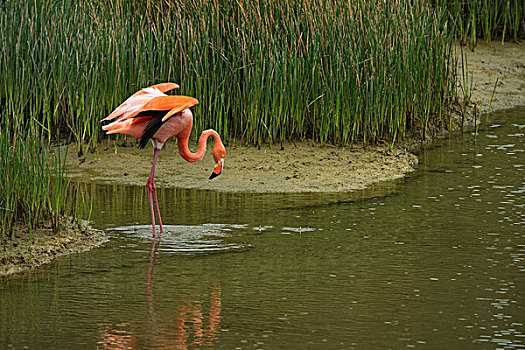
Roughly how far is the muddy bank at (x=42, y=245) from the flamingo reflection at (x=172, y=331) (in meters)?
1.10

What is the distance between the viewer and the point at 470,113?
11797 mm

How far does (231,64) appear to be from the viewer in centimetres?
964

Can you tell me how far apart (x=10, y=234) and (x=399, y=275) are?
2.41m

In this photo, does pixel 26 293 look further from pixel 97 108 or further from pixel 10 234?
pixel 97 108

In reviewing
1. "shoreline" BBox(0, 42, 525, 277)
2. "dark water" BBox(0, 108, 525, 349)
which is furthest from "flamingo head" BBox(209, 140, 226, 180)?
"shoreline" BBox(0, 42, 525, 277)

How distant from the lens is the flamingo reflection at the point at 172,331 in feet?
14.9

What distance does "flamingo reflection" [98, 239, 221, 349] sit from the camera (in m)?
4.54

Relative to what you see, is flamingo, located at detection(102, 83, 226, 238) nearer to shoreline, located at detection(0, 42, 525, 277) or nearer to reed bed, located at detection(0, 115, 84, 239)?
reed bed, located at detection(0, 115, 84, 239)

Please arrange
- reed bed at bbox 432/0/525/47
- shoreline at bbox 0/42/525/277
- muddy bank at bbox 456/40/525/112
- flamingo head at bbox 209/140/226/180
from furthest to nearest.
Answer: reed bed at bbox 432/0/525/47 → muddy bank at bbox 456/40/525/112 → shoreline at bbox 0/42/525/277 → flamingo head at bbox 209/140/226/180

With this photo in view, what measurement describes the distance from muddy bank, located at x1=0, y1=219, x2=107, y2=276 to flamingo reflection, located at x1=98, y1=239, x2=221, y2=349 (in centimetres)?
110

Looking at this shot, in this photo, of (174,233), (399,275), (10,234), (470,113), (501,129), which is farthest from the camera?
(470,113)

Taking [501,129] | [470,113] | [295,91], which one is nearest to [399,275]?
[295,91]

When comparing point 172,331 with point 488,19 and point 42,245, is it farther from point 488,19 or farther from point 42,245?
point 488,19

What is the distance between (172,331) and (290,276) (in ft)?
3.82
